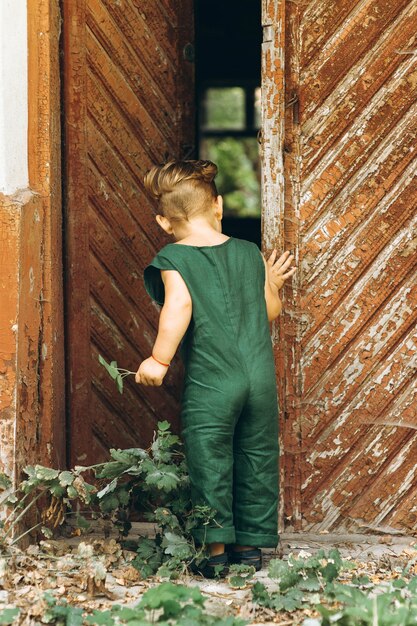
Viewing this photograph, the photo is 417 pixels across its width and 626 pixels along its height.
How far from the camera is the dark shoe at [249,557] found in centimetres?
381

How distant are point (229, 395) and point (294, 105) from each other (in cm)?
136

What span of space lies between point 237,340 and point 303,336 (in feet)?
1.96

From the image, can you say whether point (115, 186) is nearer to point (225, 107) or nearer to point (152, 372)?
point (152, 372)

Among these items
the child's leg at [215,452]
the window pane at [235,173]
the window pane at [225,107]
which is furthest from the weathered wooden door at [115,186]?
the window pane at [225,107]

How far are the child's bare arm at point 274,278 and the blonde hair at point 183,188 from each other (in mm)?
→ 370

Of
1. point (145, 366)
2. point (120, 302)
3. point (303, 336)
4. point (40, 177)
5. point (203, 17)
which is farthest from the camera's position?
point (203, 17)

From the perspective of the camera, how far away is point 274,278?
4031mm

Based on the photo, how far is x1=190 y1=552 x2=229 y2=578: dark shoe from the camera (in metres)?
3.72

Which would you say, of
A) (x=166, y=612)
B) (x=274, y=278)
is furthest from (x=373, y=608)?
(x=274, y=278)

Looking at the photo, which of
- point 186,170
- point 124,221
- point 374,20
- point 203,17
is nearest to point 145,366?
point 186,170

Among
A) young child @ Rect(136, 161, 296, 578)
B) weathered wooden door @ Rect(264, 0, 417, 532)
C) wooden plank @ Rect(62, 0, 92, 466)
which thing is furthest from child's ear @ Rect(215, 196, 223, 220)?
wooden plank @ Rect(62, 0, 92, 466)

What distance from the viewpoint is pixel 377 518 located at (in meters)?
4.29

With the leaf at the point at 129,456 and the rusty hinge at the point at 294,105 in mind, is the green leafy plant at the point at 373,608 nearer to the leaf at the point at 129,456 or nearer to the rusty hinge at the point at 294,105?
the leaf at the point at 129,456

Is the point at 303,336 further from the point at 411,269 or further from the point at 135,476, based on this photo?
the point at 135,476
